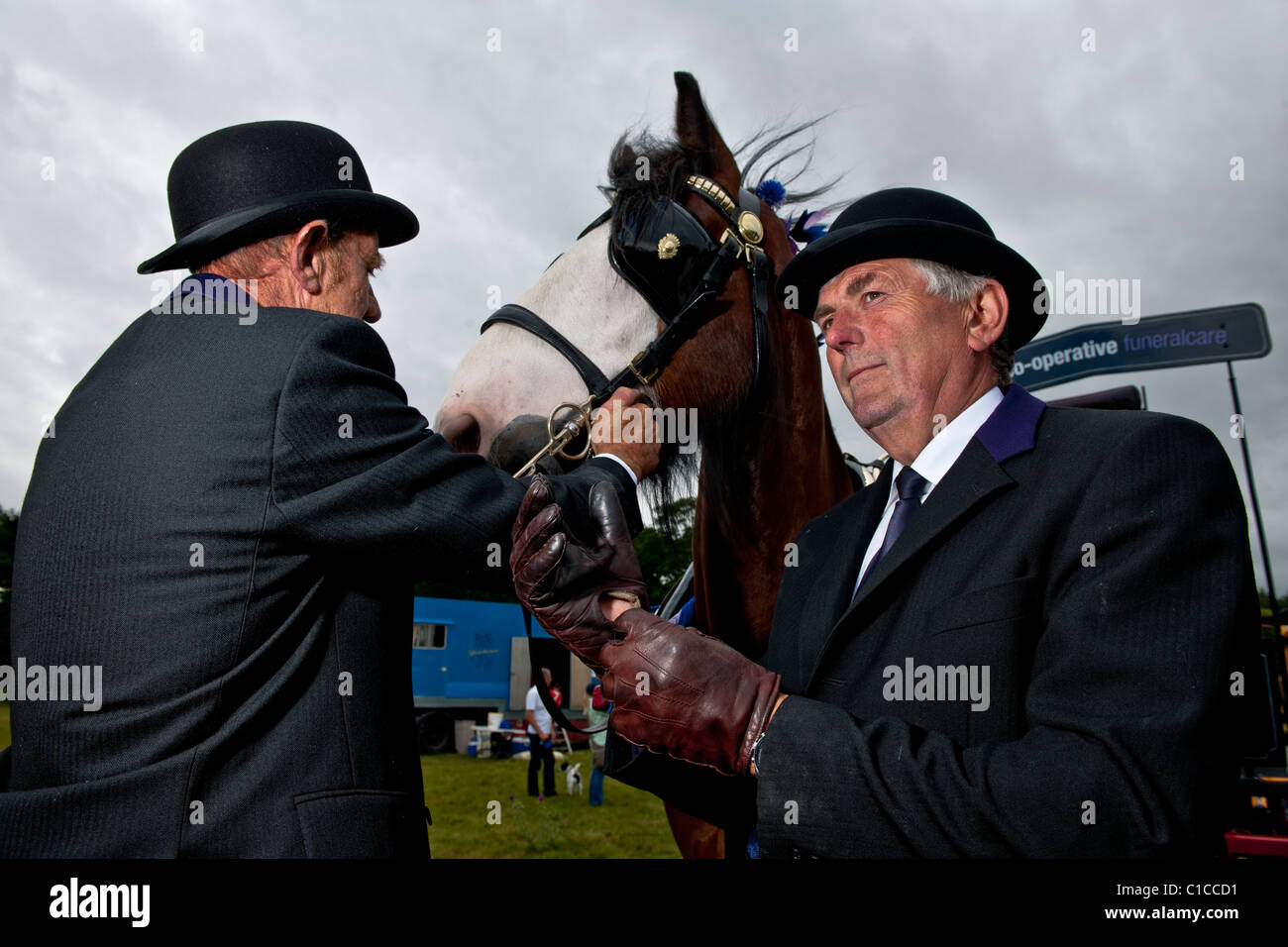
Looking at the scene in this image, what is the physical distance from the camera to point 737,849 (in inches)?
106

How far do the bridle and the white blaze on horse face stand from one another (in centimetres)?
4

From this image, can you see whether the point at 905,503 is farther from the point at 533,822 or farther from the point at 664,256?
the point at 533,822

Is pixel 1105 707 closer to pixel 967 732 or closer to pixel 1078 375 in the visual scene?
pixel 967 732

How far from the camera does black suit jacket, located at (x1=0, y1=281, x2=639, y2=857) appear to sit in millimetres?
1619

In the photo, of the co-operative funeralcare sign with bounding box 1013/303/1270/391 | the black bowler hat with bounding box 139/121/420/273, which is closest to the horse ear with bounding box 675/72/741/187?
the black bowler hat with bounding box 139/121/420/273

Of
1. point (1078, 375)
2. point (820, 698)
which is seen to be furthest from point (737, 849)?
point (1078, 375)

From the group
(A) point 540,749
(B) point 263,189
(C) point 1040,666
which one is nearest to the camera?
(C) point 1040,666

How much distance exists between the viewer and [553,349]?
2988 mm

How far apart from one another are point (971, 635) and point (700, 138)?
8.44ft

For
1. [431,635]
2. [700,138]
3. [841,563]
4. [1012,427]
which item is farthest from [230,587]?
[431,635]

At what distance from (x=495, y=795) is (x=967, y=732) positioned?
44.4 feet

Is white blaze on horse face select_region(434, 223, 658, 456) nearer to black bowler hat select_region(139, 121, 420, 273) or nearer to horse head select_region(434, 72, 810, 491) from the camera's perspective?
horse head select_region(434, 72, 810, 491)

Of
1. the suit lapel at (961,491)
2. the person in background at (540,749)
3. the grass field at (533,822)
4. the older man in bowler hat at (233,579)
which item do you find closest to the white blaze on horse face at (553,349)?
the older man in bowler hat at (233,579)

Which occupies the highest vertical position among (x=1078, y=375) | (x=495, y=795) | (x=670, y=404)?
(x=1078, y=375)
